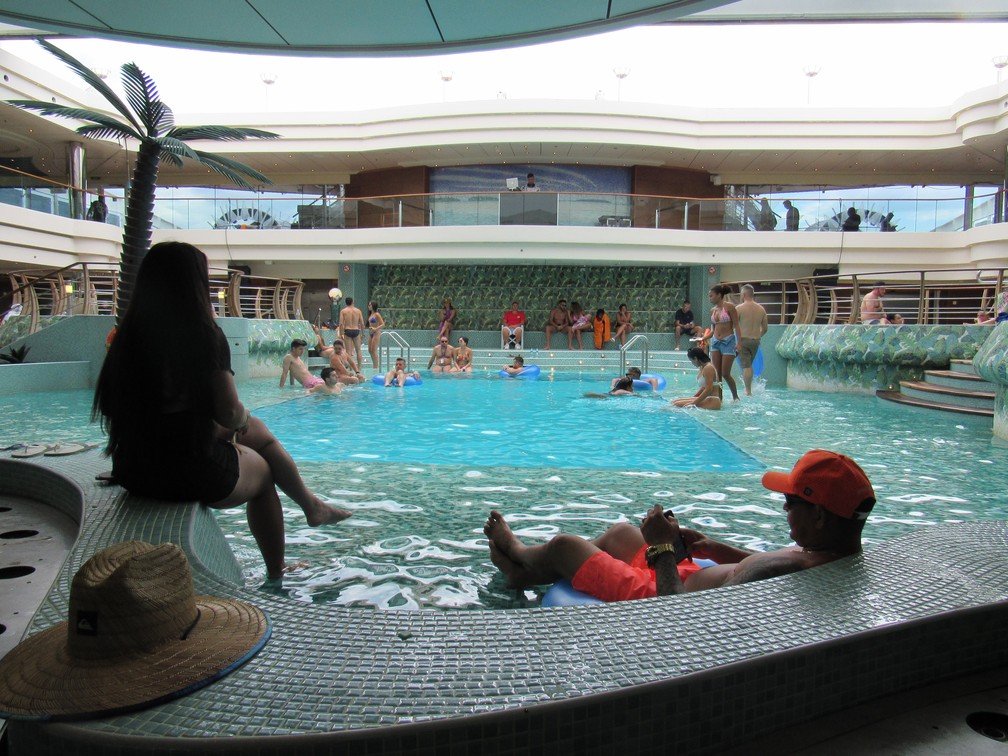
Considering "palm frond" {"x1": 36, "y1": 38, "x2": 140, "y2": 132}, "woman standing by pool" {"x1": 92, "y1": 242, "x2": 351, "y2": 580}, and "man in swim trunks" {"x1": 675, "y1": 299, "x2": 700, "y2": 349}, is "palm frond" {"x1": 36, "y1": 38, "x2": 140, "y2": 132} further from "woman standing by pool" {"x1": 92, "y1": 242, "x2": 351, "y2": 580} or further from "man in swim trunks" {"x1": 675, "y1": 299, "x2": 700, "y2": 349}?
"man in swim trunks" {"x1": 675, "y1": 299, "x2": 700, "y2": 349}

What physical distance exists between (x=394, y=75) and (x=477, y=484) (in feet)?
116

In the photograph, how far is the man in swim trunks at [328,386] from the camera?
11.1 meters

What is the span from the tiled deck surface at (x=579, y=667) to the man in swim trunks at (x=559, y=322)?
20.2 metres

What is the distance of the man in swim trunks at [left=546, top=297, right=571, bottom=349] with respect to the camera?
73.7 ft

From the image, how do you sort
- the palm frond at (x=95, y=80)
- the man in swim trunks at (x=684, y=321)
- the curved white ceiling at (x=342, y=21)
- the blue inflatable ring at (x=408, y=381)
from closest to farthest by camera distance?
1. the curved white ceiling at (x=342, y=21)
2. the palm frond at (x=95, y=80)
3. the blue inflatable ring at (x=408, y=381)
4. the man in swim trunks at (x=684, y=321)

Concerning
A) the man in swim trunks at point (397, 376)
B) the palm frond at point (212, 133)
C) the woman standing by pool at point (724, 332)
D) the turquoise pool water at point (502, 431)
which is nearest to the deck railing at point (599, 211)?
the man in swim trunks at point (397, 376)

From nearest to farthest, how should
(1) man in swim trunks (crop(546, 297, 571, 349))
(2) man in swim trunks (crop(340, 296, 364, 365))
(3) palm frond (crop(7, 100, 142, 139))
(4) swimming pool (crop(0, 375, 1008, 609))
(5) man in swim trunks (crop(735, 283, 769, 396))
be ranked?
1. (4) swimming pool (crop(0, 375, 1008, 609))
2. (3) palm frond (crop(7, 100, 142, 139))
3. (5) man in swim trunks (crop(735, 283, 769, 396))
4. (2) man in swim trunks (crop(340, 296, 364, 365))
5. (1) man in swim trunks (crop(546, 297, 571, 349))

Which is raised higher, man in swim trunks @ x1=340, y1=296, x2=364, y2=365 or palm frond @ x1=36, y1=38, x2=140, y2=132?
palm frond @ x1=36, y1=38, x2=140, y2=132

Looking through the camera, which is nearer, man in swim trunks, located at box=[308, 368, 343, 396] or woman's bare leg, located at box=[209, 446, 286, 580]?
woman's bare leg, located at box=[209, 446, 286, 580]

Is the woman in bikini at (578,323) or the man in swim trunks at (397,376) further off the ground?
the woman in bikini at (578,323)

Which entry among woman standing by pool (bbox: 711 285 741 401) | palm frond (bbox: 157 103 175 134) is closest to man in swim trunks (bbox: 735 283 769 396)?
woman standing by pool (bbox: 711 285 741 401)

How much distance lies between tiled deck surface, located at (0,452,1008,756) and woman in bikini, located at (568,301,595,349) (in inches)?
785

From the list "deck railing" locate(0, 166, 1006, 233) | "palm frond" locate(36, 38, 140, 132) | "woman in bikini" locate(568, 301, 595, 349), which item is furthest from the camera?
"woman in bikini" locate(568, 301, 595, 349)

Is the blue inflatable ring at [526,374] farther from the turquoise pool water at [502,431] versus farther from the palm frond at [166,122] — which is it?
the palm frond at [166,122]
